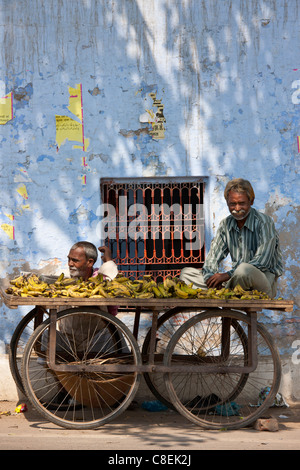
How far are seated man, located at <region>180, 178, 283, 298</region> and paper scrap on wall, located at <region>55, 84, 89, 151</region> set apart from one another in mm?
1765

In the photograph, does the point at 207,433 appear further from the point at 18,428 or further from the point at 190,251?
the point at 190,251

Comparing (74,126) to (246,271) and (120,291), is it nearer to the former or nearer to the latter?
(120,291)

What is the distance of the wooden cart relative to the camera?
484 cm

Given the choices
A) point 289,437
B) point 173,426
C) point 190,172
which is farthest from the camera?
point 190,172

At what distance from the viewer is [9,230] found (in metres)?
6.28

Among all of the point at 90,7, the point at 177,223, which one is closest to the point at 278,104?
the point at 177,223

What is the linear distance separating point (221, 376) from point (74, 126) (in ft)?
9.53

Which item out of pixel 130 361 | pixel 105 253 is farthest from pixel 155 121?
pixel 130 361

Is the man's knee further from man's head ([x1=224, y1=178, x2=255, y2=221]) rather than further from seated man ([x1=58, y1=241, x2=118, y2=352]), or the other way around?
seated man ([x1=58, y1=241, x2=118, y2=352])

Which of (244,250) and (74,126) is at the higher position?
(74,126)

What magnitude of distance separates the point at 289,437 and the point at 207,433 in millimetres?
640

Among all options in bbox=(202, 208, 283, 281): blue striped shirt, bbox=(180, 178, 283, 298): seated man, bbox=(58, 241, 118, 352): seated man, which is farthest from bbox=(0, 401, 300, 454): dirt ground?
bbox=(202, 208, 283, 281): blue striped shirt

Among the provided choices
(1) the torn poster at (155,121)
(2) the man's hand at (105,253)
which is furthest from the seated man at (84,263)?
(1) the torn poster at (155,121)

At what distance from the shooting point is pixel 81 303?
4.80m
